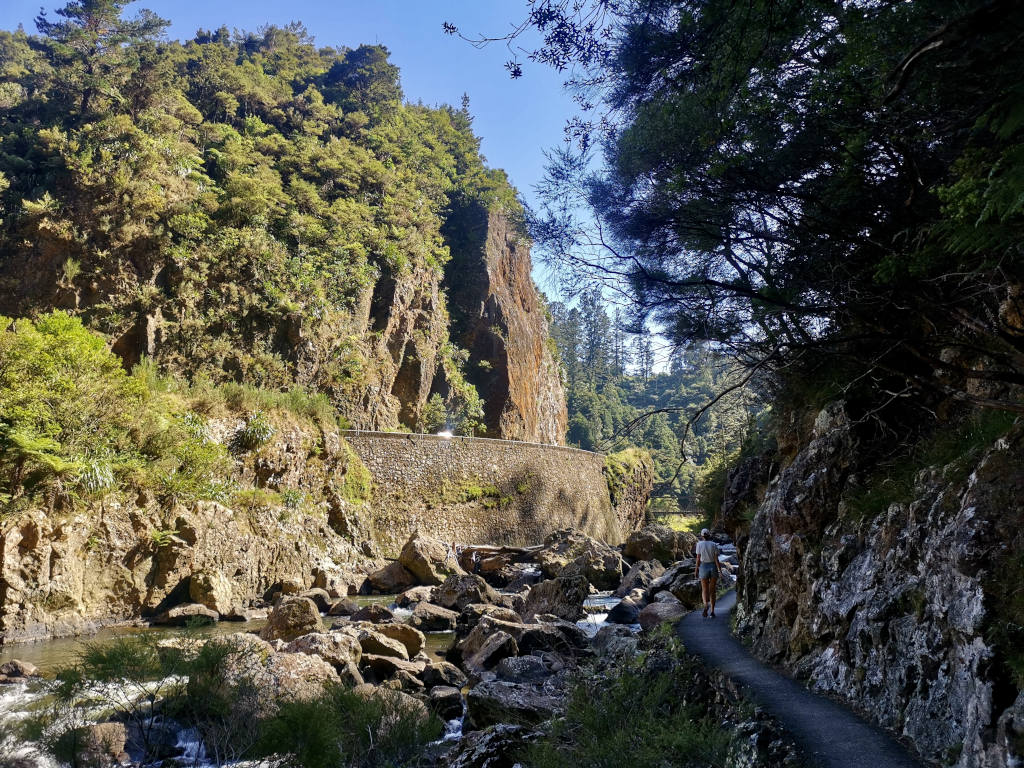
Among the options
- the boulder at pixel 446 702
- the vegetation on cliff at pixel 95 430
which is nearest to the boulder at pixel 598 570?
the vegetation on cliff at pixel 95 430

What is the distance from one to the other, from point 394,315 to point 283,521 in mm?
16406

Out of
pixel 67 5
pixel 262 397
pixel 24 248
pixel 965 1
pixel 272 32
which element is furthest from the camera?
pixel 272 32

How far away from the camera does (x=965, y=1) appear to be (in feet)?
10.8

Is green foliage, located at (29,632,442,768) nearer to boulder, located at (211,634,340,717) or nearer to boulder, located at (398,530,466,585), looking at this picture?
boulder, located at (211,634,340,717)

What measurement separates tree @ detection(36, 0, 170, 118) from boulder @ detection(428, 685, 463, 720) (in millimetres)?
29875

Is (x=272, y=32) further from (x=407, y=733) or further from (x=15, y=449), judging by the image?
(x=407, y=733)

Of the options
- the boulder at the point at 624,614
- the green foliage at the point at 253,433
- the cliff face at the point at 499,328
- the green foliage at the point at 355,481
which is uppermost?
the cliff face at the point at 499,328

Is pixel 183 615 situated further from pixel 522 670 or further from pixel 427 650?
pixel 522 670

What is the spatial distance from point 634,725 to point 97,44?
125ft

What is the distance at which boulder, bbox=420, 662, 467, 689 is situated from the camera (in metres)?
9.37

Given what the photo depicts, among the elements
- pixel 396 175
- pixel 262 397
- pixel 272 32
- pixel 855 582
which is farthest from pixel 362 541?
pixel 272 32

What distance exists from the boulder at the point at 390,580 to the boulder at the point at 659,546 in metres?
8.57

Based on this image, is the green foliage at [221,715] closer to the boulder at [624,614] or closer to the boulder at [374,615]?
the boulder at [374,615]

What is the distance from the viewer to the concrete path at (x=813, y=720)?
432 centimetres
